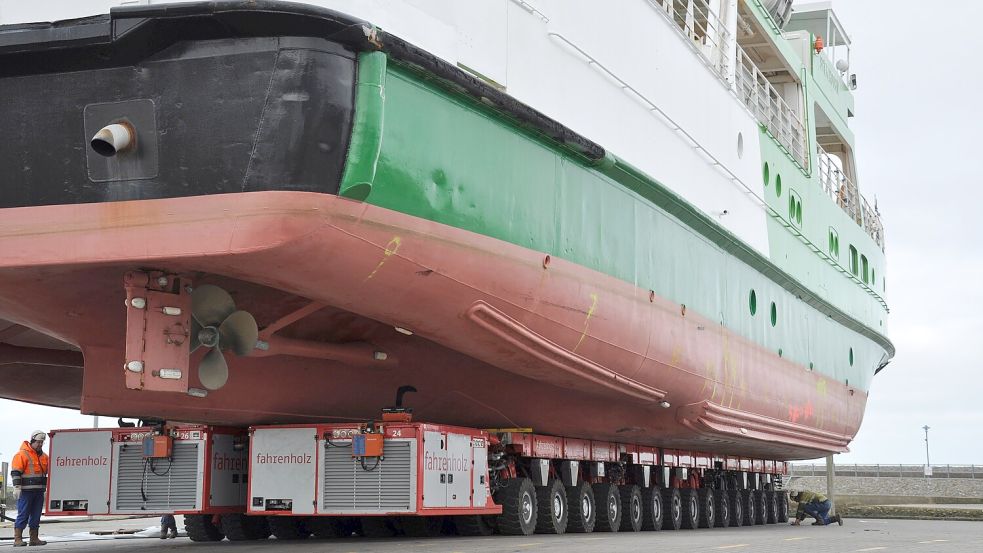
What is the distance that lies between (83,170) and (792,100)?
14.5 metres

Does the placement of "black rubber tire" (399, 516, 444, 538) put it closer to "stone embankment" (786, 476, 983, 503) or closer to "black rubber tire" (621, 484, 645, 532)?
"black rubber tire" (621, 484, 645, 532)

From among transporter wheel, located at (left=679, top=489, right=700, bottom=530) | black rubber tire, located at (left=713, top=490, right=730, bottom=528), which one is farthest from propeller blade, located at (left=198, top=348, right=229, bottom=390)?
black rubber tire, located at (left=713, top=490, right=730, bottom=528)

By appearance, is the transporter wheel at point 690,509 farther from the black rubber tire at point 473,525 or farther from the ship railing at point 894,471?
the ship railing at point 894,471

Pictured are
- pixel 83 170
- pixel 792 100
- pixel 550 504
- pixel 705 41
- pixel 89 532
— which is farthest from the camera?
pixel 792 100

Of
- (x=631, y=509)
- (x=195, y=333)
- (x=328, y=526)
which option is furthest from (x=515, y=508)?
(x=195, y=333)

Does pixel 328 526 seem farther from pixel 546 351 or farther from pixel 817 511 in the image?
pixel 817 511

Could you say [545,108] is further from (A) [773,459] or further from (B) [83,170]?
(A) [773,459]

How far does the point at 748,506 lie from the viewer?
60.4ft

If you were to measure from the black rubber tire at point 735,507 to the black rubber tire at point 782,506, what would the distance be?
10.5 feet

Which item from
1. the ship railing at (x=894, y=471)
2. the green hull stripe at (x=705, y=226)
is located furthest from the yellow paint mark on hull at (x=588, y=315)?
the ship railing at (x=894, y=471)

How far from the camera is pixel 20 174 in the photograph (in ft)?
23.1

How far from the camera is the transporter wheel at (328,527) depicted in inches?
460

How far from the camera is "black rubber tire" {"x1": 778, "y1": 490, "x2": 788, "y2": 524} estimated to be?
20641 millimetres

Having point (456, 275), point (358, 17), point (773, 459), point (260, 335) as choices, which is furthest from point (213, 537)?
→ point (773, 459)
